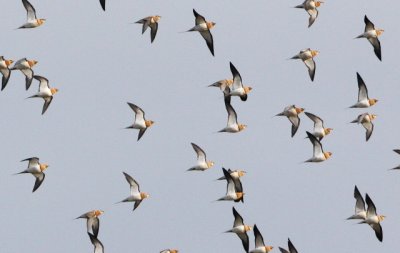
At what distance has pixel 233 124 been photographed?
73688 millimetres

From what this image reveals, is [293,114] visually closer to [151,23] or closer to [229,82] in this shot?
[229,82]

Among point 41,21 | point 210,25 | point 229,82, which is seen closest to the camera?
point 210,25

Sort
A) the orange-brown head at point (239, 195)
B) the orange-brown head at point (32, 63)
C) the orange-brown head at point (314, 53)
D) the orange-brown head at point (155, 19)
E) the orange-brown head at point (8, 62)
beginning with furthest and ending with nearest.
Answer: the orange-brown head at point (314, 53)
the orange-brown head at point (155, 19)
the orange-brown head at point (32, 63)
the orange-brown head at point (8, 62)
the orange-brown head at point (239, 195)

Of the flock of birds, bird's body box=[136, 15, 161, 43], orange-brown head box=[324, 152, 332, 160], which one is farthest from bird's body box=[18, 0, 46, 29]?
orange-brown head box=[324, 152, 332, 160]

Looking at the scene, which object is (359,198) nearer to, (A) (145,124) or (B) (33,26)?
(A) (145,124)

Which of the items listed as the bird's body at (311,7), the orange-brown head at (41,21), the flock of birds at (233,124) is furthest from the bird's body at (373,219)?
the orange-brown head at (41,21)

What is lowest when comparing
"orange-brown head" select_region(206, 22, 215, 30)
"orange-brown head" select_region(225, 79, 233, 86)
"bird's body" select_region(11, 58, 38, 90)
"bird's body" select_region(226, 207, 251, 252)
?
"bird's body" select_region(226, 207, 251, 252)

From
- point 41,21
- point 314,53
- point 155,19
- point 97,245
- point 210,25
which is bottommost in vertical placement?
point 97,245

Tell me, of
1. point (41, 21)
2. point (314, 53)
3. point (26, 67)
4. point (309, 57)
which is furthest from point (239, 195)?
point (41, 21)

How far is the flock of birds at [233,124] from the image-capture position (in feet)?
235

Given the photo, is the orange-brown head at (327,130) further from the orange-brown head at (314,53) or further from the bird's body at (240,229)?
the bird's body at (240,229)

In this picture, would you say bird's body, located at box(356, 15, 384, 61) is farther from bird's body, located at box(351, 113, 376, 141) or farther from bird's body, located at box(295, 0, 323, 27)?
bird's body, located at box(351, 113, 376, 141)

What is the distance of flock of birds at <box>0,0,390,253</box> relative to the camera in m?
71.6

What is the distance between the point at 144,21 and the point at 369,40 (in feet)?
29.3
